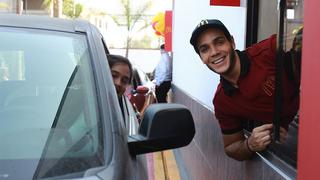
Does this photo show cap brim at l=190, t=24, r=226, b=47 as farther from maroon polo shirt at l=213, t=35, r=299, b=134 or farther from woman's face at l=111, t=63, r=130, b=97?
woman's face at l=111, t=63, r=130, b=97

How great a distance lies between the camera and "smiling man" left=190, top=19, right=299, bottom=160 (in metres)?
3.46

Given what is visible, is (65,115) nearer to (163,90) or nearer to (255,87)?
(255,87)

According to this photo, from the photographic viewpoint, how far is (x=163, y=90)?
11914 millimetres

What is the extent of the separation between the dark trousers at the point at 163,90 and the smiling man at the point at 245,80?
8.00 meters

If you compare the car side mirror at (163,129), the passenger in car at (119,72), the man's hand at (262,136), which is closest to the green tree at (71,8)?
the passenger in car at (119,72)

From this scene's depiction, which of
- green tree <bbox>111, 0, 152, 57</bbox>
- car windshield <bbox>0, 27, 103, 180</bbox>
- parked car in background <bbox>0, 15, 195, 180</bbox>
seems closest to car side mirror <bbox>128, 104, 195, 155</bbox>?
parked car in background <bbox>0, 15, 195, 180</bbox>

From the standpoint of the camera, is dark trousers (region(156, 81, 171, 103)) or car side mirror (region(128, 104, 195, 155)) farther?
dark trousers (region(156, 81, 171, 103))

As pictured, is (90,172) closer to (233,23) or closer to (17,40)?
(17,40)

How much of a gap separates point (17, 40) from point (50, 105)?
1.47ft

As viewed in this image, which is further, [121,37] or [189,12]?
[121,37]

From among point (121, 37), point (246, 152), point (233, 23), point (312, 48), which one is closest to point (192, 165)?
point (233, 23)

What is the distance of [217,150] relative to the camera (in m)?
5.15

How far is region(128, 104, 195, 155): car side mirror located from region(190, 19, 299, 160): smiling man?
0.94 meters

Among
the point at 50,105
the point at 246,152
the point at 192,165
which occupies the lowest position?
the point at 192,165
